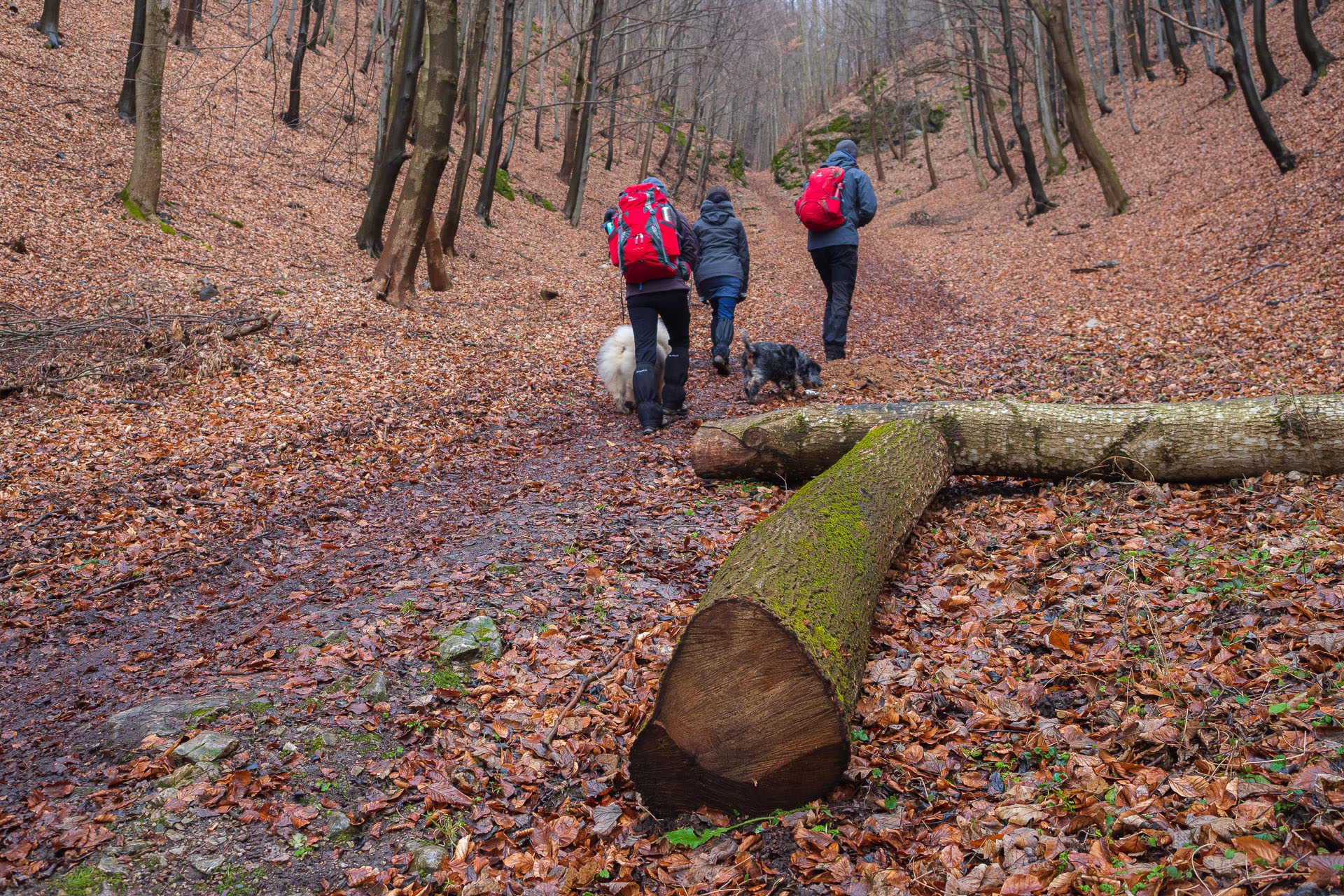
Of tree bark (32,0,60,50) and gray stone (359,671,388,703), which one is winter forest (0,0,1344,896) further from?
tree bark (32,0,60,50)

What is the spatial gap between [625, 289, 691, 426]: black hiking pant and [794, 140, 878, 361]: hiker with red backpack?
2640 mm

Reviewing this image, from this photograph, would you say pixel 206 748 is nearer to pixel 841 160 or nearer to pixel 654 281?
pixel 654 281

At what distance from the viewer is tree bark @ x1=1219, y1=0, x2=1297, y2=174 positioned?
1282cm

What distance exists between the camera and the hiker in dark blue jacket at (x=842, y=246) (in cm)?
900

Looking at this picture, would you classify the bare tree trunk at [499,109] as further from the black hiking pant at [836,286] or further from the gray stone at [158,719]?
the gray stone at [158,719]

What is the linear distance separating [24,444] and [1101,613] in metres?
8.59

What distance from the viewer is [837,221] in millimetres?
9016

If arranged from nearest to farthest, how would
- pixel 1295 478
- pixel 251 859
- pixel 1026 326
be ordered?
1. pixel 251 859
2. pixel 1295 478
3. pixel 1026 326

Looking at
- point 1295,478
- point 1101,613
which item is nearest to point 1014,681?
point 1101,613

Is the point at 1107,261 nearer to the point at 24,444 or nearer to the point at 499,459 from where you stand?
the point at 499,459

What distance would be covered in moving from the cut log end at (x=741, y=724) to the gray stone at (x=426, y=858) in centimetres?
84

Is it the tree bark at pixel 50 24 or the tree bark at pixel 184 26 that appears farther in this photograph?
the tree bark at pixel 184 26

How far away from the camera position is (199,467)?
21.4 feet

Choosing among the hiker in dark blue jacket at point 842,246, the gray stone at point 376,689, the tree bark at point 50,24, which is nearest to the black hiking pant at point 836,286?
the hiker in dark blue jacket at point 842,246
